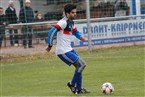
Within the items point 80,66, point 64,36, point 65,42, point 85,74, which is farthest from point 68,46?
point 85,74

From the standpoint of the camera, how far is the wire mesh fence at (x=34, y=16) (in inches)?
821

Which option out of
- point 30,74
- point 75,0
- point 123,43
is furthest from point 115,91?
point 75,0

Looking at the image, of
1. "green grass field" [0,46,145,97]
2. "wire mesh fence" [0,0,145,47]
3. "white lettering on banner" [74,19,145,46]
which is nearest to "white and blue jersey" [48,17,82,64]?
"green grass field" [0,46,145,97]

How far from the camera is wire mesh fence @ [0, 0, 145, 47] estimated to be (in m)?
20.9

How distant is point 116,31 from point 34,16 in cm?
334

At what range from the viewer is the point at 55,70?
16203 millimetres

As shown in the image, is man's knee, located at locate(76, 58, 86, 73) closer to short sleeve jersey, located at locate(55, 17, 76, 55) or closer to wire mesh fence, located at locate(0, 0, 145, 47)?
short sleeve jersey, located at locate(55, 17, 76, 55)

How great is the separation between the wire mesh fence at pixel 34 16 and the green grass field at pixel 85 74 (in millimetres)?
1675

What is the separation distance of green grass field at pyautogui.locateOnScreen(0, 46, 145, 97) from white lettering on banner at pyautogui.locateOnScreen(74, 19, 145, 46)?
123 centimetres

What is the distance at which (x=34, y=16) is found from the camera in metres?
21.8

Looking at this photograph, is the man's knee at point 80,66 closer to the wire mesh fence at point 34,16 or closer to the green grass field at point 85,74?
the green grass field at point 85,74

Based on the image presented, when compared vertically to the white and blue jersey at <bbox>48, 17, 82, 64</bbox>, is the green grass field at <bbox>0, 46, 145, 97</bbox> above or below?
below

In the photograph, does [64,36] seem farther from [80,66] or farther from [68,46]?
[80,66]

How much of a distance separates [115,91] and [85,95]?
71cm
